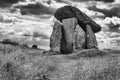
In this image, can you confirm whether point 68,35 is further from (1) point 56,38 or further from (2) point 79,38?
(1) point 56,38

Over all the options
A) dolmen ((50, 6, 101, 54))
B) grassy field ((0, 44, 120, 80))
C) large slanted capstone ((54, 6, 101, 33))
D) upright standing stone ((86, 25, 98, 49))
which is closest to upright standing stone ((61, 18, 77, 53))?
dolmen ((50, 6, 101, 54))

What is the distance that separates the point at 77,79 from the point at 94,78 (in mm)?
755

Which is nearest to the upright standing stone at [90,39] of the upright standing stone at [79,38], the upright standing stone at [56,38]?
the upright standing stone at [79,38]

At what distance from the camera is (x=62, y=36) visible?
30625 millimetres

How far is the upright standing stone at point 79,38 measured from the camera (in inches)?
1248

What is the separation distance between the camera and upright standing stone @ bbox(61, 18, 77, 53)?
2991 cm

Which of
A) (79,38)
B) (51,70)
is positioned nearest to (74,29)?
(79,38)

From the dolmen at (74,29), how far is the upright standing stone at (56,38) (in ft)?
1.12

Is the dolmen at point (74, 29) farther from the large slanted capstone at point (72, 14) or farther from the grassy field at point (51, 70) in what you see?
the grassy field at point (51, 70)

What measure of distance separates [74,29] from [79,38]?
5.97ft

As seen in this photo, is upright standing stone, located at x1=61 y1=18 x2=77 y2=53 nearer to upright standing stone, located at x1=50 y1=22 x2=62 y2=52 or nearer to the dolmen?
the dolmen

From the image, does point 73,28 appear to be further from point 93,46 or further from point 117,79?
point 117,79

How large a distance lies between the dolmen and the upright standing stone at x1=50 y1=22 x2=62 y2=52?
34cm

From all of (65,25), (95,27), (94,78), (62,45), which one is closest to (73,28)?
(65,25)
